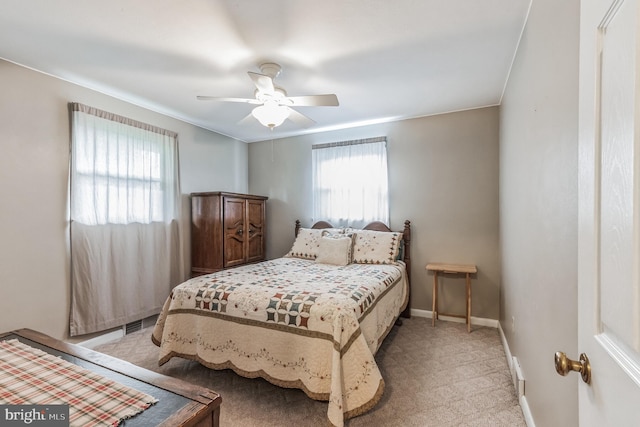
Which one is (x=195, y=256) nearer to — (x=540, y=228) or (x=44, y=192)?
(x=44, y=192)

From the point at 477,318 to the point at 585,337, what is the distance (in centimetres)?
307

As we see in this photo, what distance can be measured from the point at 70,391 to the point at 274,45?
2.19m

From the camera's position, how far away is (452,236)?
3502 mm

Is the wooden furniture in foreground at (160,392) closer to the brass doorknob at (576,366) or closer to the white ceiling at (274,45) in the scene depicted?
the brass doorknob at (576,366)

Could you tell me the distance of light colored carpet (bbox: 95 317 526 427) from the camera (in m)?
1.82

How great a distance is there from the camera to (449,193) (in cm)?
353

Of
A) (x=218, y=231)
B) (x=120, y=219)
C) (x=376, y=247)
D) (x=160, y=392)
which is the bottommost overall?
(x=160, y=392)

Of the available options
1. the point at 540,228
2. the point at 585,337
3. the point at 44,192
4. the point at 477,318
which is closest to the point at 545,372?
the point at 540,228

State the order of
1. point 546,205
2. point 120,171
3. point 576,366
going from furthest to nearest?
1. point 120,171
2. point 546,205
3. point 576,366

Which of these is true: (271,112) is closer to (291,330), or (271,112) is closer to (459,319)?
(291,330)

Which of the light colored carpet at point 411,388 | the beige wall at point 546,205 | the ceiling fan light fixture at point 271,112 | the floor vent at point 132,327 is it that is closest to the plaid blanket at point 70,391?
the light colored carpet at point 411,388

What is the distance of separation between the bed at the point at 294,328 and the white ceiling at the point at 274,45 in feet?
5.90

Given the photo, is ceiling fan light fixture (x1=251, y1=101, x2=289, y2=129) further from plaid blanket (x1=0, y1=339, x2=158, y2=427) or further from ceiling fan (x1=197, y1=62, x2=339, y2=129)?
plaid blanket (x1=0, y1=339, x2=158, y2=427)

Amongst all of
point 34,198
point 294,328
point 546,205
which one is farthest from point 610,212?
point 34,198
